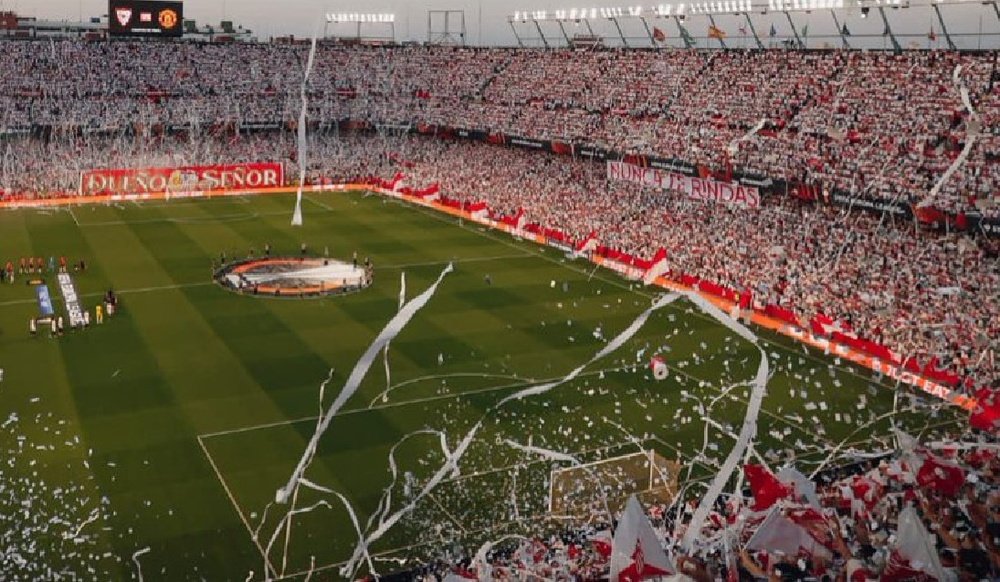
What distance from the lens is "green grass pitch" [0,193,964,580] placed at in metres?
20.8

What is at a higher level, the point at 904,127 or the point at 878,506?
the point at 904,127

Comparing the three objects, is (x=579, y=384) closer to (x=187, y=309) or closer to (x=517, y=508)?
(x=517, y=508)

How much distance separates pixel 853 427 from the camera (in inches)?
1075

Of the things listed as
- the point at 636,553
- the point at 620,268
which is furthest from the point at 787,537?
the point at 620,268

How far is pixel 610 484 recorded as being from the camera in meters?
21.8

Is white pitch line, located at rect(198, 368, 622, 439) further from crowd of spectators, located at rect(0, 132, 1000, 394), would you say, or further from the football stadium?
crowd of spectators, located at rect(0, 132, 1000, 394)

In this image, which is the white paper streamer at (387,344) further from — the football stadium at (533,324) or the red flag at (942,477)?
the red flag at (942,477)

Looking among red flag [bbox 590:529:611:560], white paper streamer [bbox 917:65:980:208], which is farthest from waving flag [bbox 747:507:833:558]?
white paper streamer [bbox 917:65:980:208]

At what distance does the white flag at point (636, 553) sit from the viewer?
11469 millimetres

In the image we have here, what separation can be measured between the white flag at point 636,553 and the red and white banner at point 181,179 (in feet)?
194

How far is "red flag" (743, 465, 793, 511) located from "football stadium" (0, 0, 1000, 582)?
0.09 m

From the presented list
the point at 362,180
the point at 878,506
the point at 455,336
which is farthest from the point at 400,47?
the point at 878,506

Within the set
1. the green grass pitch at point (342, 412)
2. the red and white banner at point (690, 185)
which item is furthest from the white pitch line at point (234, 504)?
the red and white banner at point (690, 185)

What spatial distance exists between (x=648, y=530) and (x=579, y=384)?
18364 mm
